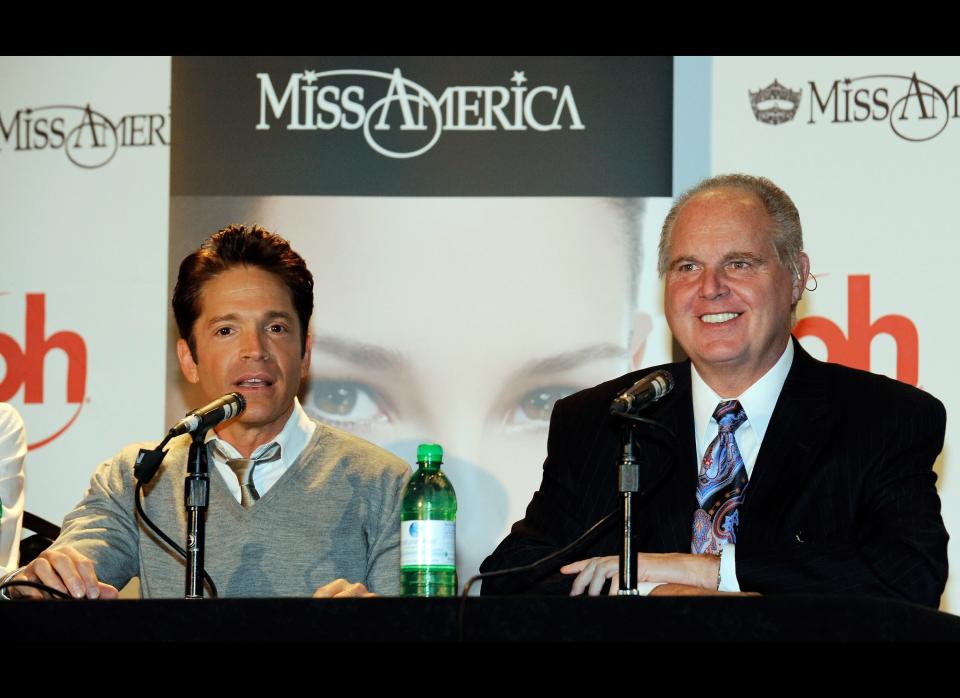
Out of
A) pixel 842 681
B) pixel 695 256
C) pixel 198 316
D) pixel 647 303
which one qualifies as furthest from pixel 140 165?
pixel 842 681

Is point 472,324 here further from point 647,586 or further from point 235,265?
point 647,586

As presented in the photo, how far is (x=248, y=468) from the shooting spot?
354 centimetres

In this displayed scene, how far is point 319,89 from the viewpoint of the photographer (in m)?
4.49

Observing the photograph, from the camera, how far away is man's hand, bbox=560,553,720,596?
114 inches

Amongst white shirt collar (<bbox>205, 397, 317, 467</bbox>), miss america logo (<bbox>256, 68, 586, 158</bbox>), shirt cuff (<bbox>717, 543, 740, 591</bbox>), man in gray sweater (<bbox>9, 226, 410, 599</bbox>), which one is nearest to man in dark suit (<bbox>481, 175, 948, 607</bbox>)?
shirt cuff (<bbox>717, 543, 740, 591</bbox>)

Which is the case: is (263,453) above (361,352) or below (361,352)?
below

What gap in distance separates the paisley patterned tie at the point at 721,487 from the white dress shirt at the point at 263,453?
3.47 ft

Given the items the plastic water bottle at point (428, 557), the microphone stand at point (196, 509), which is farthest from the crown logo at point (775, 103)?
the microphone stand at point (196, 509)

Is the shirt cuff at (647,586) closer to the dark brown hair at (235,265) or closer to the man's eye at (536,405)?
the dark brown hair at (235,265)

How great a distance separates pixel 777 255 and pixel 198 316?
4.94 feet

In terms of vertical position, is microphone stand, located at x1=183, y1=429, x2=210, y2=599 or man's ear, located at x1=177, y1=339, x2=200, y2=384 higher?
man's ear, located at x1=177, y1=339, x2=200, y2=384

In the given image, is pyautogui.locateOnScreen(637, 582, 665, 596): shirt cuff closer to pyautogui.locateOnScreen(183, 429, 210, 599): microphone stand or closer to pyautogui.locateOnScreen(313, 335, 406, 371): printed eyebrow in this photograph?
pyautogui.locateOnScreen(183, 429, 210, 599): microphone stand

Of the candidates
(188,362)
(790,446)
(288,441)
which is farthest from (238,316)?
(790,446)

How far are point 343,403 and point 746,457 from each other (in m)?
1.49
